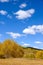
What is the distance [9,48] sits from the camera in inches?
2094

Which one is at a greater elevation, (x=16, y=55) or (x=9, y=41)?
(x=9, y=41)

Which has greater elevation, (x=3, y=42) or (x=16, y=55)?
(x=3, y=42)

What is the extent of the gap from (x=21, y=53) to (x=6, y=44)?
4405 millimetres

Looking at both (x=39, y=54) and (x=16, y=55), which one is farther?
(x=39, y=54)

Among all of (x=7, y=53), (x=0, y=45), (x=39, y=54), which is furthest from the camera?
(x=39, y=54)

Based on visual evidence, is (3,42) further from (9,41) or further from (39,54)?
(39,54)

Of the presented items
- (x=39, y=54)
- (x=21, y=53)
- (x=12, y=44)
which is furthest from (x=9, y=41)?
(x=39, y=54)

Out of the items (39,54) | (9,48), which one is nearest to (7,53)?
(9,48)

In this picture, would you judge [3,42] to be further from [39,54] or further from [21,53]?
[39,54]

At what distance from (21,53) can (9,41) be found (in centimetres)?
436

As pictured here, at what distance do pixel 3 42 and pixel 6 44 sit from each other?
1.22 m

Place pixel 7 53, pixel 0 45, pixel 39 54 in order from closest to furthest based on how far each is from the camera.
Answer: pixel 7 53 → pixel 0 45 → pixel 39 54

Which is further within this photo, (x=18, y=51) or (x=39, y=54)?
(x=39, y=54)

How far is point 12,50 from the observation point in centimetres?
5331
